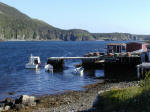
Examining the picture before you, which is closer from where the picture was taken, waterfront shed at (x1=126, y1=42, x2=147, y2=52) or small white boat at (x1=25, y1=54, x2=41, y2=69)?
waterfront shed at (x1=126, y1=42, x2=147, y2=52)

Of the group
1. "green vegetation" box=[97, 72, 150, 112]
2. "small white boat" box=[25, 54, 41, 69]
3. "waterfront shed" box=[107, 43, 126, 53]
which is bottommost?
"small white boat" box=[25, 54, 41, 69]

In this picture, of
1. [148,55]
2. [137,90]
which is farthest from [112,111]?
[148,55]

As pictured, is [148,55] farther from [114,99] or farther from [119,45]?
[114,99]

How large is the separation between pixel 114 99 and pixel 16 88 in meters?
26.0

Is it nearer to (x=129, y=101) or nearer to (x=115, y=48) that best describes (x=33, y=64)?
(x=115, y=48)

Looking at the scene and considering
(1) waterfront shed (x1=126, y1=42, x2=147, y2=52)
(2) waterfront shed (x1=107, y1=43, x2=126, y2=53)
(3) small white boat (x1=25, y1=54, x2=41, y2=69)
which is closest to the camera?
(1) waterfront shed (x1=126, y1=42, x2=147, y2=52)

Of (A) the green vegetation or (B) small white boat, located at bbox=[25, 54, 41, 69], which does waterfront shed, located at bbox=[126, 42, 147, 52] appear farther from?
(A) the green vegetation

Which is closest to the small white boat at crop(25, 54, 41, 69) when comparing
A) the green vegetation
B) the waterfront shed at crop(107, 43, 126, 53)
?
the waterfront shed at crop(107, 43, 126, 53)

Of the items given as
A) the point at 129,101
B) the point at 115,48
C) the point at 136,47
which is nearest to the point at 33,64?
the point at 115,48

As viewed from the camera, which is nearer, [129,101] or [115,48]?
[129,101]

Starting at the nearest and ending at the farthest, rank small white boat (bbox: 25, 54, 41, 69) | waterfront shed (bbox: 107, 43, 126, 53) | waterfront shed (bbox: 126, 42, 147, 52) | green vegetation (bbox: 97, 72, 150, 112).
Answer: green vegetation (bbox: 97, 72, 150, 112) → waterfront shed (bbox: 126, 42, 147, 52) → small white boat (bbox: 25, 54, 41, 69) → waterfront shed (bbox: 107, 43, 126, 53)

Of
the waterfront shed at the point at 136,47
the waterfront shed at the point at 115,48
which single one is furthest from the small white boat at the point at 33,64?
the waterfront shed at the point at 136,47

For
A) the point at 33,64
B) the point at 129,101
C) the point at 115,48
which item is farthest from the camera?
the point at 115,48

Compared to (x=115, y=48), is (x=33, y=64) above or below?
below
